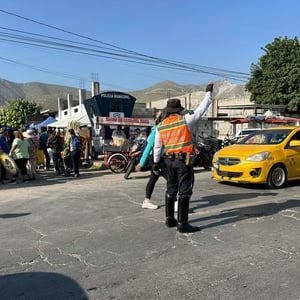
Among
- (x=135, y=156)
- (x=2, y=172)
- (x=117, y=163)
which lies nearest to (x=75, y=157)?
(x=117, y=163)

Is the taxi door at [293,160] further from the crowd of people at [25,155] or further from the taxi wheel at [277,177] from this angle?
the crowd of people at [25,155]

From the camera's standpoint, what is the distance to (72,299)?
12.2 feet

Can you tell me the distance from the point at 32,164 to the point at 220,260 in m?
8.95

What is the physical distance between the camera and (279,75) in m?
38.2

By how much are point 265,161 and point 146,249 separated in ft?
16.9

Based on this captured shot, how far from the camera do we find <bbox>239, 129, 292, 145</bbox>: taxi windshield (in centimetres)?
1007

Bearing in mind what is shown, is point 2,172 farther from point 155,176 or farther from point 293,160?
point 293,160

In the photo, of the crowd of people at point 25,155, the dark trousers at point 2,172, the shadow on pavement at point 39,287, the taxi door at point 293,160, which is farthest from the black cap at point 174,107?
the dark trousers at point 2,172

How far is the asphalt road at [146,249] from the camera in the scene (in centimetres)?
390

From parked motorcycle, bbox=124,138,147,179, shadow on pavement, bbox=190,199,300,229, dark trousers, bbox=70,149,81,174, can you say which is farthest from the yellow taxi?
dark trousers, bbox=70,149,81,174

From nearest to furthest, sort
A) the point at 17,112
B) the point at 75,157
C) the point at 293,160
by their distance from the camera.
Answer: the point at 293,160, the point at 75,157, the point at 17,112

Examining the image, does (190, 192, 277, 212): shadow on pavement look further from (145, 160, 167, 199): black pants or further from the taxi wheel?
(145, 160, 167, 199): black pants

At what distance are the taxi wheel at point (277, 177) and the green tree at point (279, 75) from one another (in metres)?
29.4

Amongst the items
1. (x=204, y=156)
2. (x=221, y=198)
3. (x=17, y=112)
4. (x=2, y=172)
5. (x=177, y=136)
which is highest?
(x=17, y=112)
